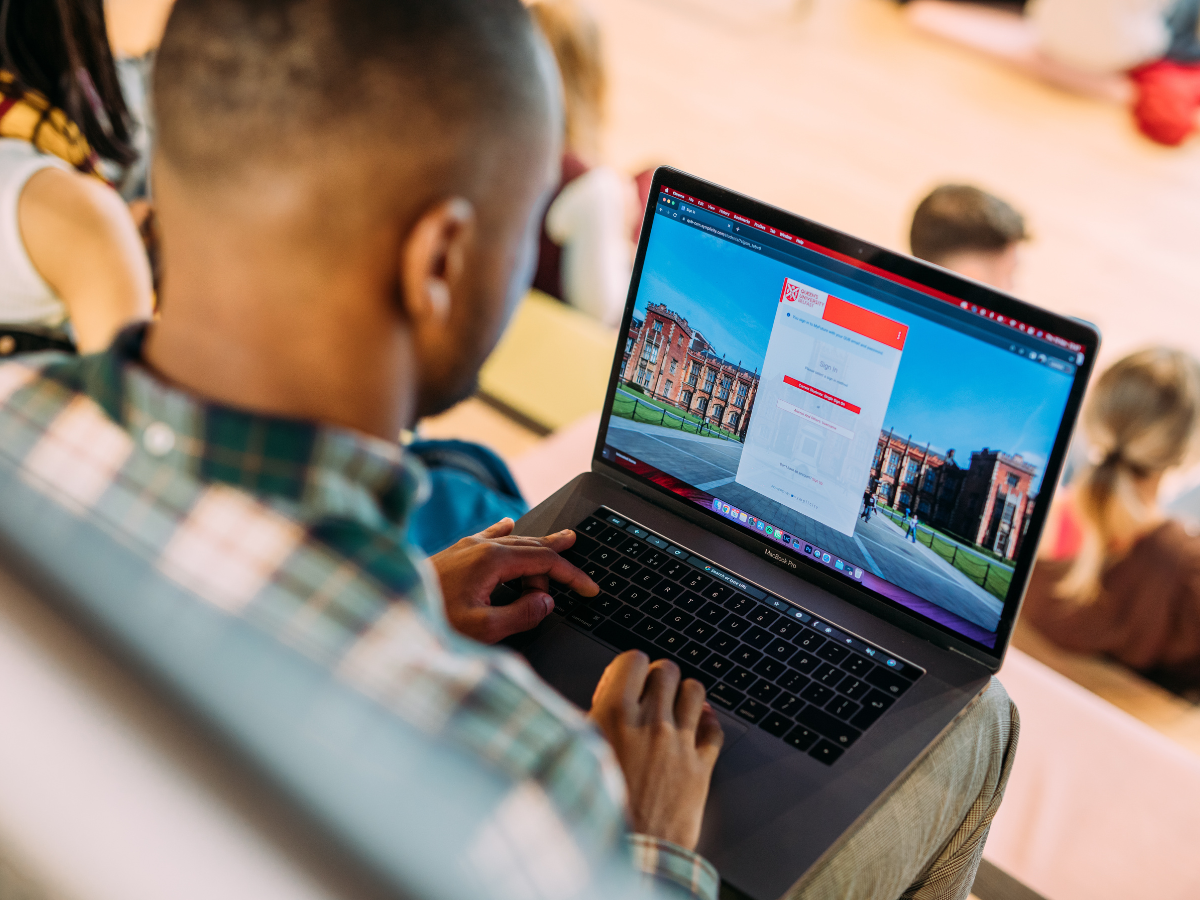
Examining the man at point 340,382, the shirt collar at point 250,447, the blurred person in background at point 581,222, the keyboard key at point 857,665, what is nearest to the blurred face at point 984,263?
the blurred person in background at point 581,222

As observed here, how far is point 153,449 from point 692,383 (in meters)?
0.52

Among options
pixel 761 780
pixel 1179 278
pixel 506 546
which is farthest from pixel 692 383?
pixel 1179 278

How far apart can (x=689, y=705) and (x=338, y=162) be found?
0.44 m

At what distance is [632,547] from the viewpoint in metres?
0.96

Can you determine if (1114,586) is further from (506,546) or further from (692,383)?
(506,546)

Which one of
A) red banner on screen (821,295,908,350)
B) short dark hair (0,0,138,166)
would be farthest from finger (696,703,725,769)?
short dark hair (0,0,138,166)

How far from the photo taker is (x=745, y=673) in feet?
2.80

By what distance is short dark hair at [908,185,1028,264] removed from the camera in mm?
2061

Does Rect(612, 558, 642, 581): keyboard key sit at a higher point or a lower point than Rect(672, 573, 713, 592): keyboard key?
lower

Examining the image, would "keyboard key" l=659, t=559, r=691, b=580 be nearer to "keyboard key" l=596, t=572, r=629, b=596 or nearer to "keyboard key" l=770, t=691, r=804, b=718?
"keyboard key" l=596, t=572, r=629, b=596

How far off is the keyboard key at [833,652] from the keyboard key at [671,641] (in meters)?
0.12

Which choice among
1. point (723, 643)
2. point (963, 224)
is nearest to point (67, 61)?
point (723, 643)

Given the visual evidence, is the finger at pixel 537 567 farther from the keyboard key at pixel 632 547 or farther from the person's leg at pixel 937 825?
the person's leg at pixel 937 825

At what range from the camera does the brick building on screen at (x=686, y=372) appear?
936mm
